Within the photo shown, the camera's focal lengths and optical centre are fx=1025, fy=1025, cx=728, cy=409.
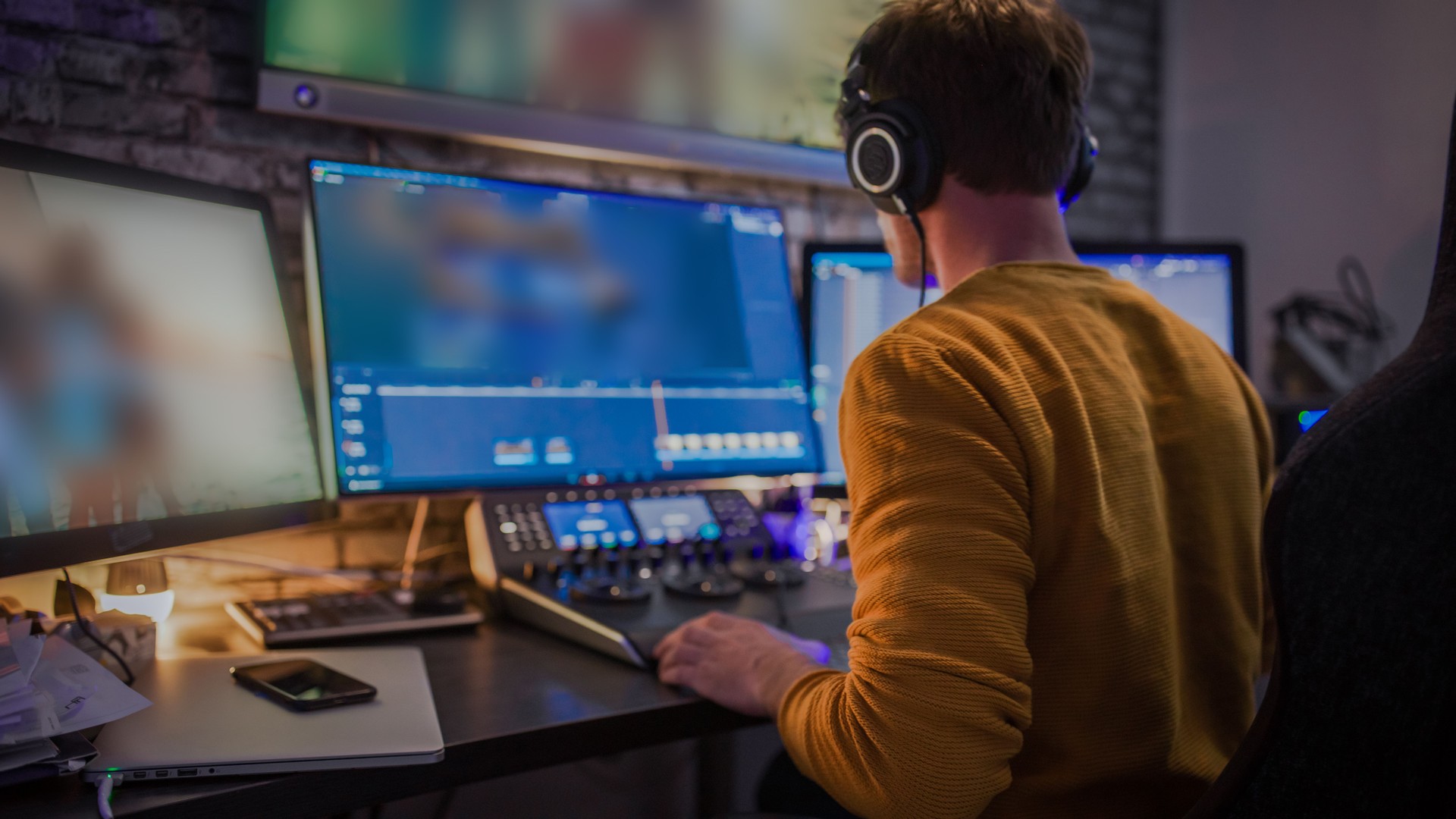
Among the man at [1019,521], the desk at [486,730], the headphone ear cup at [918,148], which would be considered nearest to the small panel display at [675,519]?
the desk at [486,730]

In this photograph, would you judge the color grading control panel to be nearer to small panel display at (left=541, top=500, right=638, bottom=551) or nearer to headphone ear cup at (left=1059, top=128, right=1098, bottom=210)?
small panel display at (left=541, top=500, right=638, bottom=551)

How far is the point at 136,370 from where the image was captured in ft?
3.19

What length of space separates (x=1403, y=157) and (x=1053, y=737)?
2.07 m

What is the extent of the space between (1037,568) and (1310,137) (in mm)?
2128

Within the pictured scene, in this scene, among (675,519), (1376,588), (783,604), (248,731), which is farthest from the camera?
(675,519)

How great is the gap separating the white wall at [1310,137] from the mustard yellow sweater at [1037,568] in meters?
1.70

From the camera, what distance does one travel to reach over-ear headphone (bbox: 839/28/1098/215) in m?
1.00

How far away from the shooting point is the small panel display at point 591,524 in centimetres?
141

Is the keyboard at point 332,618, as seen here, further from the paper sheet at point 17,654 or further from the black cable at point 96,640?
the paper sheet at point 17,654

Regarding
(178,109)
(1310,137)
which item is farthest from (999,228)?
(1310,137)

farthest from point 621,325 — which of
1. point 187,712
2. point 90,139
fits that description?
point 187,712

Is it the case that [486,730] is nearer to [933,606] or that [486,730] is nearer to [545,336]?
[933,606]

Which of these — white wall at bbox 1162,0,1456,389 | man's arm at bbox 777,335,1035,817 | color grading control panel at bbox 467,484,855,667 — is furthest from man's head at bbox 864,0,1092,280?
white wall at bbox 1162,0,1456,389

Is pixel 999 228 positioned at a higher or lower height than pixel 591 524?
higher
